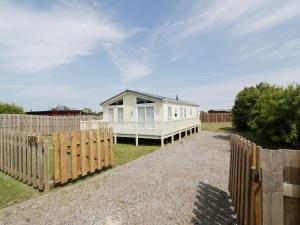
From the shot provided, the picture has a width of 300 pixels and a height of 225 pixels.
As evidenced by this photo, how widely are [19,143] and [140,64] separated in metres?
18.4

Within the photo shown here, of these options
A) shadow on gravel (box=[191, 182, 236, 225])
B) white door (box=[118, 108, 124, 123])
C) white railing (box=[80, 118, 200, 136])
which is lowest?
shadow on gravel (box=[191, 182, 236, 225])

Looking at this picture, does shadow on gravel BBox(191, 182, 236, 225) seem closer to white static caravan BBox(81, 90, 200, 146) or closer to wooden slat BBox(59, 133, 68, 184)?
wooden slat BBox(59, 133, 68, 184)

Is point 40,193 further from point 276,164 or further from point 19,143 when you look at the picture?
point 276,164

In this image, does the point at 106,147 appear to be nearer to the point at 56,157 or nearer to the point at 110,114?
the point at 56,157

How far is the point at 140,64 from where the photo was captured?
24453mm

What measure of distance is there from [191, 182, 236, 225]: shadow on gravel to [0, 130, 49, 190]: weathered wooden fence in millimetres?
4146

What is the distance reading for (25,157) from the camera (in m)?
7.01

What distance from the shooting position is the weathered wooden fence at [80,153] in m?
6.91

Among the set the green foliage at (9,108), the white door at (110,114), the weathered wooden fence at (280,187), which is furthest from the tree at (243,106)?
the weathered wooden fence at (280,187)

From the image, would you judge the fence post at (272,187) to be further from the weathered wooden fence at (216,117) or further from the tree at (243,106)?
the weathered wooden fence at (216,117)

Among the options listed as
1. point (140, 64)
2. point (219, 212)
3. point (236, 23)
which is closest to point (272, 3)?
point (236, 23)

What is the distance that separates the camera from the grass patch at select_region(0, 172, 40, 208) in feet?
19.0

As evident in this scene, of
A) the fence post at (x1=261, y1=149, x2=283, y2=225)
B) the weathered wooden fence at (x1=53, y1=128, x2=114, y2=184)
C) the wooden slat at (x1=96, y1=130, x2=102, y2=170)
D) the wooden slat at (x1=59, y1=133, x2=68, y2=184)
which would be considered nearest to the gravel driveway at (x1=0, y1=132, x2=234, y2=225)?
the wooden slat at (x1=59, y1=133, x2=68, y2=184)

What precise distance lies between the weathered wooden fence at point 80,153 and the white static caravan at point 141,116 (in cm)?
706
